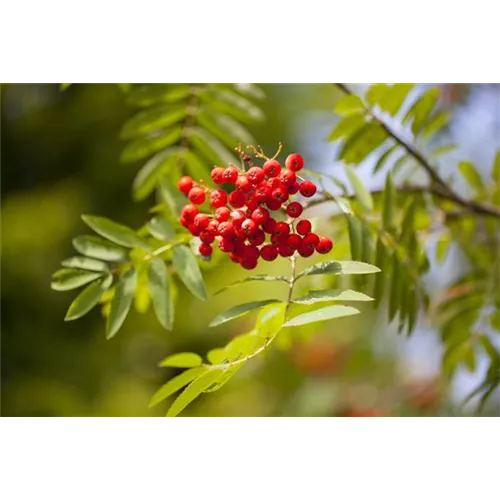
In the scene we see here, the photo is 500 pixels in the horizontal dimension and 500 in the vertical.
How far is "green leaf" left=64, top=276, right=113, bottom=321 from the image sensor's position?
4.24 feet

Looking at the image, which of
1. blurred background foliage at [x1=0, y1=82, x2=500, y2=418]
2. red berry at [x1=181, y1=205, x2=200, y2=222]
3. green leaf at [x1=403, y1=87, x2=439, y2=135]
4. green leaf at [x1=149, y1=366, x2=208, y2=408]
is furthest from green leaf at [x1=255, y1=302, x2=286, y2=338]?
blurred background foliage at [x1=0, y1=82, x2=500, y2=418]

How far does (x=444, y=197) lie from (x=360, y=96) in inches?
14.6

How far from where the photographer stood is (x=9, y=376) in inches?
176

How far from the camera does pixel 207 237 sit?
125 centimetres

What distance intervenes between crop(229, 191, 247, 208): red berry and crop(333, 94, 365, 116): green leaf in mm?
505

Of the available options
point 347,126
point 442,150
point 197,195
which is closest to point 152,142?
point 347,126

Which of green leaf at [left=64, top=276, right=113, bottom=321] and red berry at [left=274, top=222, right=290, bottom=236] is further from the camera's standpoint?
green leaf at [left=64, top=276, right=113, bottom=321]

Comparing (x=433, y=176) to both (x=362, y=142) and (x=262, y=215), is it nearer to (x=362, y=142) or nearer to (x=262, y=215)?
(x=362, y=142)

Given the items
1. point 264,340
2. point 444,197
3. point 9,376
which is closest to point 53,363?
point 9,376

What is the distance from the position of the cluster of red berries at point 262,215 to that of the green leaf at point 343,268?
1.5 inches

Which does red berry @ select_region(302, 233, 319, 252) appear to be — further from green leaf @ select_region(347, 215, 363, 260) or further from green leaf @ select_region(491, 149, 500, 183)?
green leaf @ select_region(491, 149, 500, 183)

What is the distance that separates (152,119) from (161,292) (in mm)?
672

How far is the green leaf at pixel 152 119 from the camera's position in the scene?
1839 mm

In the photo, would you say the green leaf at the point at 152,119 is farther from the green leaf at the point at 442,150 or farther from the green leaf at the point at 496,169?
the green leaf at the point at 496,169
